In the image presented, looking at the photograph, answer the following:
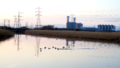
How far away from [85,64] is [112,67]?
159 cm

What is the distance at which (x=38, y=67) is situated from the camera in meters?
10.0

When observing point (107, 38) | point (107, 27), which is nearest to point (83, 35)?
point (107, 38)

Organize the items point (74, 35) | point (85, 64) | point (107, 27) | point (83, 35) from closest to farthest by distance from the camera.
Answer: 1. point (85, 64)
2. point (83, 35)
3. point (74, 35)
4. point (107, 27)

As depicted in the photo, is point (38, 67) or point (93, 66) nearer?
point (38, 67)

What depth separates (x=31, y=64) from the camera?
1076cm

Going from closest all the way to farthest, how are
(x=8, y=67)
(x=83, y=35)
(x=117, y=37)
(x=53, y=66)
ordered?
(x=8, y=67)
(x=53, y=66)
(x=117, y=37)
(x=83, y=35)

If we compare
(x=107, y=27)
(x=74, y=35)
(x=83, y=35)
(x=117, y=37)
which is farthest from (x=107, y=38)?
(x=107, y=27)

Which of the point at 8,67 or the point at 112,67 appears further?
the point at 112,67

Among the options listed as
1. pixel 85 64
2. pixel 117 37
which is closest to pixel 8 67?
pixel 85 64

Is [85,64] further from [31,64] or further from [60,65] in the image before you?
[31,64]

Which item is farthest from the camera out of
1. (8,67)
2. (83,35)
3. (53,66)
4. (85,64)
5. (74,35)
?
(74,35)

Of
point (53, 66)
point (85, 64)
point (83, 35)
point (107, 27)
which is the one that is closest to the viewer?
point (53, 66)

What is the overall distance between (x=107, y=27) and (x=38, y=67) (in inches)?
3457

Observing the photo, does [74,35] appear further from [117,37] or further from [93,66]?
[93,66]
